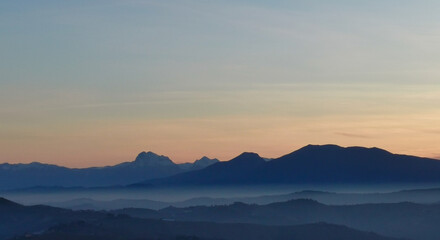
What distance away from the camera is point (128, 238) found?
641 ft

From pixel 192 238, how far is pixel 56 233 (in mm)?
32534

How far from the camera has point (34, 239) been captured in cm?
19125

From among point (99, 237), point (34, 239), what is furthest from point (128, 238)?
point (34, 239)

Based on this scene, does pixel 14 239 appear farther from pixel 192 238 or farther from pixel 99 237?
pixel 192 238

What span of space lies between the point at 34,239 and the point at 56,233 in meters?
9.01

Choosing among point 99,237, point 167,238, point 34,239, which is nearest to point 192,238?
point 167,238

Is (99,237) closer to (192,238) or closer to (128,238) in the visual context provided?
(128,238)

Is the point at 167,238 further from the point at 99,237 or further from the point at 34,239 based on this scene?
the point at 34,239

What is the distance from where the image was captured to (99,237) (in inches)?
7638

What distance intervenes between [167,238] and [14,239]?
35.5 metres

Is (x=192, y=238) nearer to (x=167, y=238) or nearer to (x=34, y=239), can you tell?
(x=167, y=238)

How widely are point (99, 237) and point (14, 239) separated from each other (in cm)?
2095

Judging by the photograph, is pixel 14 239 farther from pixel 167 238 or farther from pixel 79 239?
pixel 167 238

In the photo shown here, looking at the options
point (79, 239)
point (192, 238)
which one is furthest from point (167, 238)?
point (79, 239)
